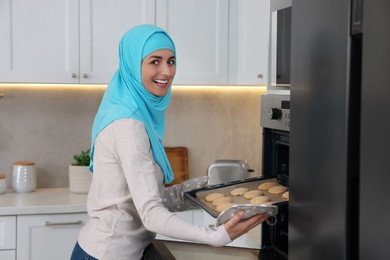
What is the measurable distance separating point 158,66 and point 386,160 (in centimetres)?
133

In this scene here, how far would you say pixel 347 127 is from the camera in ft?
1.97

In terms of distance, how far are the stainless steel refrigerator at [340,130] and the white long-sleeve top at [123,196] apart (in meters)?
0.79

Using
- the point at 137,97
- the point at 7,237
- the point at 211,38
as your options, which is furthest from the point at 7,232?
the point at 211,38

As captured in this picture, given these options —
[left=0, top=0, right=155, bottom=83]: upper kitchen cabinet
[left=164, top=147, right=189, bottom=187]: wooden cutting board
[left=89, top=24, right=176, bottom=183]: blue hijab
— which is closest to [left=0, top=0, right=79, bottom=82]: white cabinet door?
[left=0, top=0, right=155, bottom=83]: upper kitchen cabinet

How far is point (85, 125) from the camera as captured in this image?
3291mm

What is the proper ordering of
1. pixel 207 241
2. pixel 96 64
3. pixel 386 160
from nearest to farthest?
pixel 386 160
pixel 207 241
pixel 96 64

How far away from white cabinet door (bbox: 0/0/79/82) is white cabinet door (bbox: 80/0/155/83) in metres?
0.04

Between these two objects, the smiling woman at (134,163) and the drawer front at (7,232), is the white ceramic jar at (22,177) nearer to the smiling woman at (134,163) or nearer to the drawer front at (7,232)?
the drawer front at (7,232)

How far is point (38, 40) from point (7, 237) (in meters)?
0.95

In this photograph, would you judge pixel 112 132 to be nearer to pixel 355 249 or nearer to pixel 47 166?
pixel 355 249

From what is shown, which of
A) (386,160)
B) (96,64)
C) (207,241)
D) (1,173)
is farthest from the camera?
(1,173)

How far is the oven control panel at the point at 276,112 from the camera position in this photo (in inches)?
65.9

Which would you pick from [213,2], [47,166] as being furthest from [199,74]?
[47,166]

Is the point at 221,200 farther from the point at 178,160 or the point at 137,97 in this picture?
the point at 178,160
